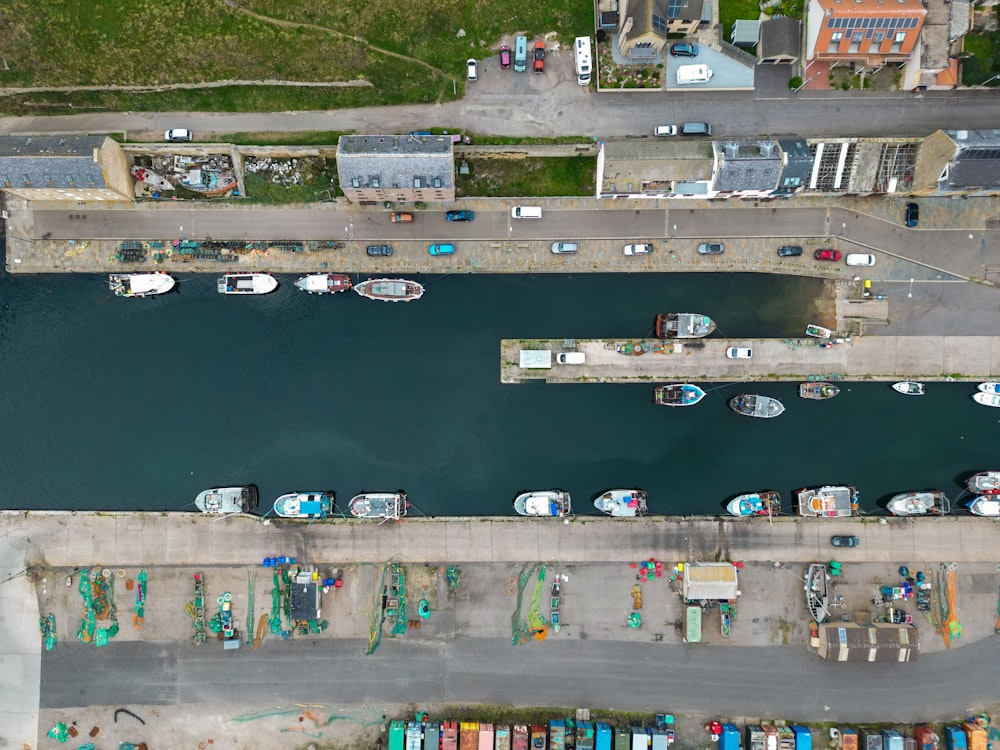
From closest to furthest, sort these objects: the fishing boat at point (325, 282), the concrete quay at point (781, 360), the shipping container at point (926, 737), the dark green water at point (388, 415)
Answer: the shipping container at point (926, 737) < the concrete quay at point (781, 360) < the fishing boat at point (325, 282) < the dark green water at point (388, 415)

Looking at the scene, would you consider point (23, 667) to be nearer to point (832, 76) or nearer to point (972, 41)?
point (832, 76)

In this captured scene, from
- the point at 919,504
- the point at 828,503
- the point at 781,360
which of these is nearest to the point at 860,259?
the point at 781,360

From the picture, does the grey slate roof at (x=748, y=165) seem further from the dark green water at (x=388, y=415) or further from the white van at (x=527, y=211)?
the white van at (x=527, y=211)

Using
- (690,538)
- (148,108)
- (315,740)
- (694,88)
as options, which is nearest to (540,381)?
(690,538)

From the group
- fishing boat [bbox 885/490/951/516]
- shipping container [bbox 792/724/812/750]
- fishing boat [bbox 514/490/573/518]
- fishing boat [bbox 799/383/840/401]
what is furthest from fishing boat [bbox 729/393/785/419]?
shipping container [bbox 792/724/812/750]

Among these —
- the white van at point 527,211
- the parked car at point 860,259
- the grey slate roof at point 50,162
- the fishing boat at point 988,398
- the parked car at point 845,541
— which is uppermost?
the grey slate roof at point 50,162

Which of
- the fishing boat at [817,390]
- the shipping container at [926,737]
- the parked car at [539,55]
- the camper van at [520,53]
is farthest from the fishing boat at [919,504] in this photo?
the camper van at [520,53]
